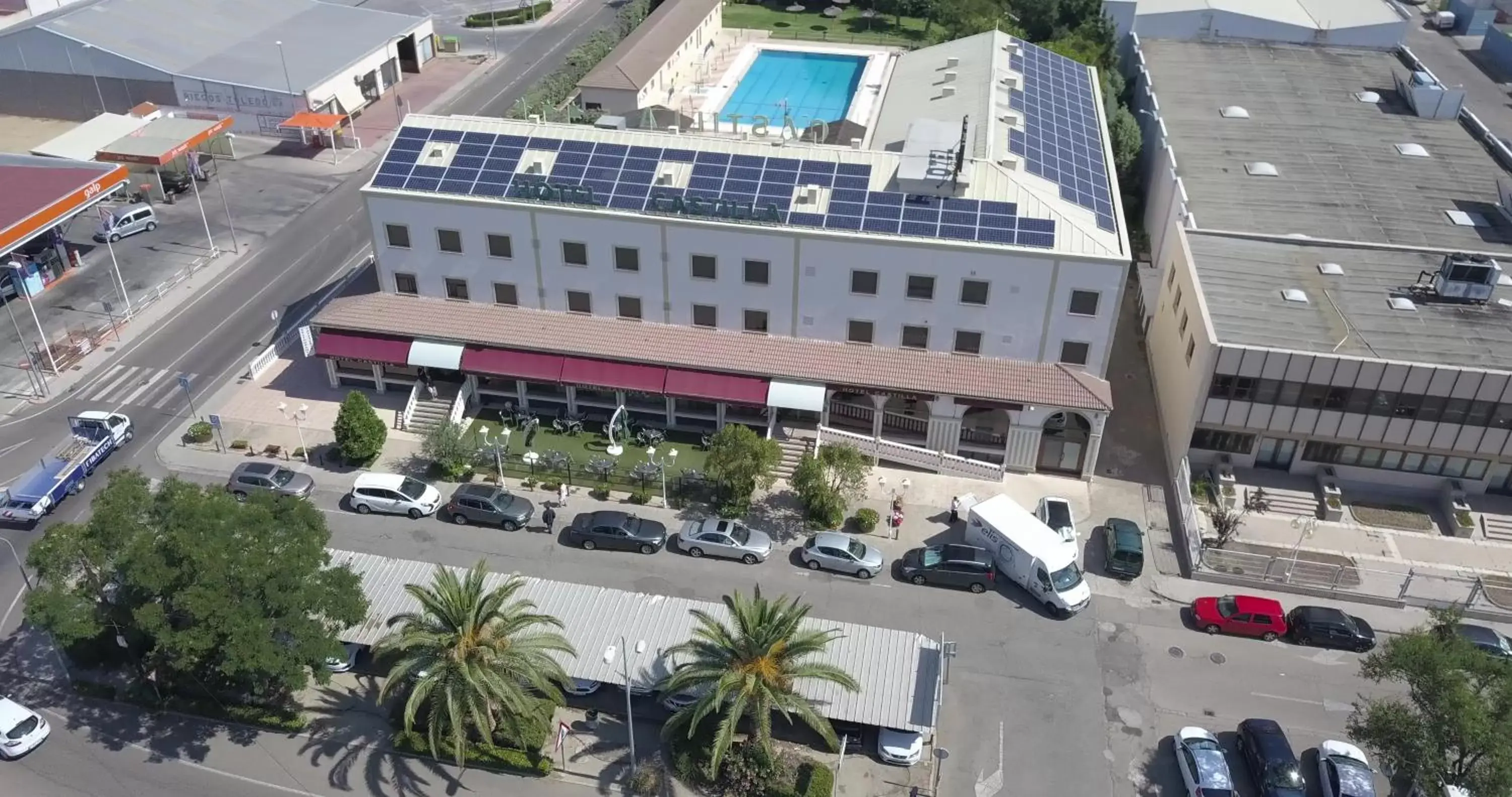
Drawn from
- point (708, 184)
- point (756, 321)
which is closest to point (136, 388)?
point (708, 184)

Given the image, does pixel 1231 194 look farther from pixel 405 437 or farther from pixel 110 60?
pixel 110 60

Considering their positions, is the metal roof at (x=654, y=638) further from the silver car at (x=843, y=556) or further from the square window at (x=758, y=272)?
the square window at (x=758, y=272)

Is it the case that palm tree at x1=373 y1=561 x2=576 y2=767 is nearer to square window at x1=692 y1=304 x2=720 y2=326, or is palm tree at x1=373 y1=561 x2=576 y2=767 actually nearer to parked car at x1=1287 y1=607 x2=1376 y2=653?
square window at x1=692 y1=304 x2=720 y2=326

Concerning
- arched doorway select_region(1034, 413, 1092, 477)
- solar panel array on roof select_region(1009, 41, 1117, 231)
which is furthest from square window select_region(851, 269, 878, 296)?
arched doorway select_region(1034, 413, 1092, 477)

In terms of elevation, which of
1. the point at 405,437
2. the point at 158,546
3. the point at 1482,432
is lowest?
the point at 405,437

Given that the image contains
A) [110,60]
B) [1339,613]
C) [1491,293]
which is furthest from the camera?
[110,60]

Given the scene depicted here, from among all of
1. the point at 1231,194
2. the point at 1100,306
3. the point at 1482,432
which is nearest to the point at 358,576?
the point at 1100,306

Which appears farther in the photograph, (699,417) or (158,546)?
(699,417)
